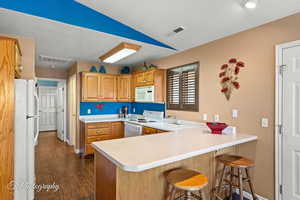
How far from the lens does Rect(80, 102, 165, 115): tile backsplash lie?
14.2 ft

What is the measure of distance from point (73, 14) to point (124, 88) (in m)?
2.54

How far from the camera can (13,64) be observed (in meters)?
1.72

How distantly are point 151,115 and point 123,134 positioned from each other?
2.98ft

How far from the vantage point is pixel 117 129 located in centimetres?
427

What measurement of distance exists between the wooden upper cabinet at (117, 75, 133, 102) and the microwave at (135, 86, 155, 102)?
1.20ft

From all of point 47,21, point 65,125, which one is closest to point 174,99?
point 47,21

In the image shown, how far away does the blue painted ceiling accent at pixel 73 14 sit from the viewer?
1.98 m

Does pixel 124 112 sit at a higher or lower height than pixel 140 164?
higher

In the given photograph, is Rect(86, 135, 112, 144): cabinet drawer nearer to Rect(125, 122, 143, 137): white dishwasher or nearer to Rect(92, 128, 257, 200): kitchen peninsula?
Rect(125, 122, 143, 137): white dishwasher

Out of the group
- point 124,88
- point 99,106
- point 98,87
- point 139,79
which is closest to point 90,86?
point 98,87

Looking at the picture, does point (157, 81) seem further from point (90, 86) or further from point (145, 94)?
point (90, 86)

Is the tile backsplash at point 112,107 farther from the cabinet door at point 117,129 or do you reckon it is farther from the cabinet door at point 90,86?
the cabinet door at point 117,129

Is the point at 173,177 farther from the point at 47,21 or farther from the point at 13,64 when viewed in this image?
the point at 47,21

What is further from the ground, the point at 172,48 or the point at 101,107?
the point at 172,48
